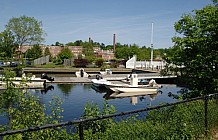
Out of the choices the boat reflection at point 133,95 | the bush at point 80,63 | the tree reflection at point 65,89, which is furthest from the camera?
the bush at point 80,63

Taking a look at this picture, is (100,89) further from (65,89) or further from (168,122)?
(168,122)

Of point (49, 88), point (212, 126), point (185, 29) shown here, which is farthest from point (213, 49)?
A: point (49, 88)

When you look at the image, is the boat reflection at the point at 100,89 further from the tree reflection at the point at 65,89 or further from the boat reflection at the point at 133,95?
the tree reflection at the point at 65,89

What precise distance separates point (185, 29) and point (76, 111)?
32.6 ft

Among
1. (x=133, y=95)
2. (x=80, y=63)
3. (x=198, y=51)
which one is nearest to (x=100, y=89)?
(x=133, y=95)

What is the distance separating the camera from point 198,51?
36.2ft

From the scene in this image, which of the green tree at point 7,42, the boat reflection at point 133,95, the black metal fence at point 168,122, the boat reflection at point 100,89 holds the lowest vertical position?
the boat reflection at point 133,95

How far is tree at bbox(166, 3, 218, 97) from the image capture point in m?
10.5

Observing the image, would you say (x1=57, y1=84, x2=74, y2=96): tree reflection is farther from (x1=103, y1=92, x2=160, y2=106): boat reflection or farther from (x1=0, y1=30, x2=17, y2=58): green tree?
A: (x1=0, y1=30, x2=17, y2=58): green tree

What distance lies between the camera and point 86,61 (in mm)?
65062

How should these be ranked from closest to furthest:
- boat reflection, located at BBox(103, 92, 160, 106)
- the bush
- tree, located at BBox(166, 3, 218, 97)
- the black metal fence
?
the black metal fence
tree, located at BBox(166, 3, 218, 97)
boat reflection, located at BBox(103, 92, 160, 106)
the bush

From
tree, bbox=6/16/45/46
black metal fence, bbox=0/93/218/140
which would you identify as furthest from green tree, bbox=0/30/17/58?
black metal fence, bbox=0/93/218/140

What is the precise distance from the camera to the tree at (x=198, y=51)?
10.5 meters

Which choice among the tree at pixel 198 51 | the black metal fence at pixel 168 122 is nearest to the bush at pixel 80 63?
the tree at pixel 198 51
